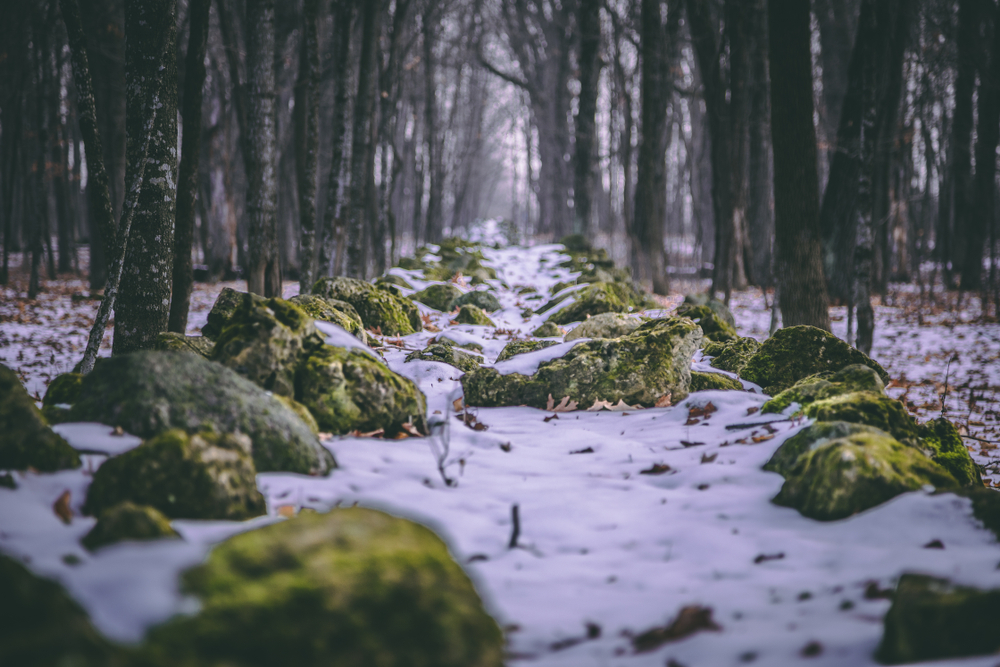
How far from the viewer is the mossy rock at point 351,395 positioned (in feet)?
10.7

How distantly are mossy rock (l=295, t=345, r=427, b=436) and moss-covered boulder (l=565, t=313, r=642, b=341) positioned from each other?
2.44 m

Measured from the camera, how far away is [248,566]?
1.40 metres

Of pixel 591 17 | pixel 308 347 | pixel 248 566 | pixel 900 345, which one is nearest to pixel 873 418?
pixel 248 566

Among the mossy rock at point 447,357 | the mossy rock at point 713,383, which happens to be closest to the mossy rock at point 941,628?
the mossy rock at point 713,383

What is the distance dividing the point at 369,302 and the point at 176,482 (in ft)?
14.0

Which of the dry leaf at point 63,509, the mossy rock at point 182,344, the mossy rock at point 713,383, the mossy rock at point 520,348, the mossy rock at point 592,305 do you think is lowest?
the dry leaf at point 63,509

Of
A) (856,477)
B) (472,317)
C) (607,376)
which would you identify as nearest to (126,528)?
(856,477)

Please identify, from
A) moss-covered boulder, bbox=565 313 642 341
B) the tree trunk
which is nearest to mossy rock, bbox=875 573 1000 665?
moss-covered boulder, bbox=565 313 642 341

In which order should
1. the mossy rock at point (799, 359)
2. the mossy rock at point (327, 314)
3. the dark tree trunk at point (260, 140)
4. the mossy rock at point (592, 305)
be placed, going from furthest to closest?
the mossy rock at point (592, 305) < the dark tree trunk at point (260, 140) < the mossy rock at point (327, 314) < the mossy rock at point (799, 359)

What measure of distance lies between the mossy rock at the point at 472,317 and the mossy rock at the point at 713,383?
11.7 feet

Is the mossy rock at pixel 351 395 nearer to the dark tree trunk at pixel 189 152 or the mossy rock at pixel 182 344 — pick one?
the mossy rock at pixel 182 344

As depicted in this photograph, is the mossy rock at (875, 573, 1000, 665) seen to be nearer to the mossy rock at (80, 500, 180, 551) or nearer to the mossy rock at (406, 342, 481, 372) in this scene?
the mossy rock at (80, 500, 180, 551)

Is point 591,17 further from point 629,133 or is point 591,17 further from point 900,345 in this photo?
point 900,345

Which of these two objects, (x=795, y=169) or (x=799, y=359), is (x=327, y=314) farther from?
(x=795, y=169)
